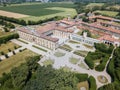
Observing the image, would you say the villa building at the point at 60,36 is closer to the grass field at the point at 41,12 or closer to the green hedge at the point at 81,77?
the green hedge at the point at 81,77

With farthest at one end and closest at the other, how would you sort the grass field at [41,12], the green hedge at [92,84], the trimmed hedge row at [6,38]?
the grass field at [41,12] < the trimmed hedge row at [6,38] < the green hedge at [92,84]

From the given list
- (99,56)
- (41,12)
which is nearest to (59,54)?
(99,56)

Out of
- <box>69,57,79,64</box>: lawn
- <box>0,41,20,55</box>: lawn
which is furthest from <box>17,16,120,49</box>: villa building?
<box>69,57,79,64</box>: lawn

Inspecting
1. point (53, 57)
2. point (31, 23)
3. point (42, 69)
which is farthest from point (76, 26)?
point (42, 69)

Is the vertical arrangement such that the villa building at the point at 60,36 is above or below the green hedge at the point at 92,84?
above

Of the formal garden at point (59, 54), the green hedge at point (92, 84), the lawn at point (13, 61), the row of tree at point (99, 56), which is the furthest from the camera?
the formal garden at point (59, 54)

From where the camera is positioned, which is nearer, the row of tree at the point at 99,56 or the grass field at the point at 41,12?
the row of tree at the point at 99,56

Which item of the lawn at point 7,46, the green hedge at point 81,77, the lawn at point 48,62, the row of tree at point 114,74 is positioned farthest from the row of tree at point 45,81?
the lawn at point 7,46

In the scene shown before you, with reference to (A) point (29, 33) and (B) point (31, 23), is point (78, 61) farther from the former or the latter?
(B) point (31, 23)

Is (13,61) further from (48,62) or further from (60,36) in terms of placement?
(60,36)

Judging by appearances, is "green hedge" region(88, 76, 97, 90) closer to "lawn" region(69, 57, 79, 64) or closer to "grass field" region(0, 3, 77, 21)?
"lawn" region(69, 57, 79, 64)
